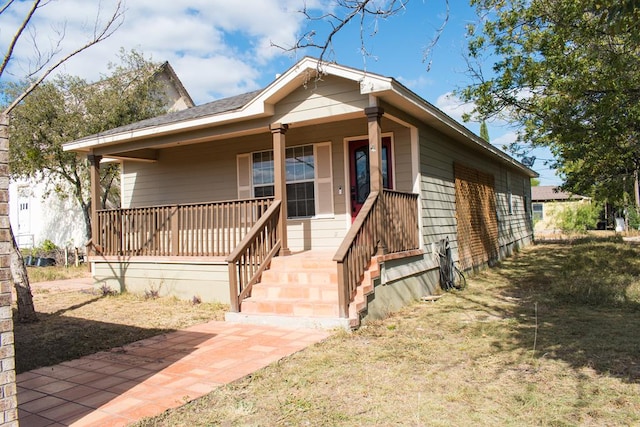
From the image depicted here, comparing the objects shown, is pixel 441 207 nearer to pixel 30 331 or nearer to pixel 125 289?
pixel 125 289

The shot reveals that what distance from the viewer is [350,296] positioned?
19.5 feet

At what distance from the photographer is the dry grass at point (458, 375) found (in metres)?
3.29

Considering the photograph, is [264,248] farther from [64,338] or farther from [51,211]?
[51,211]

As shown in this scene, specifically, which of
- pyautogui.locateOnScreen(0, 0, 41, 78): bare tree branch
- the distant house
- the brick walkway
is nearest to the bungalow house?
the brick walkway

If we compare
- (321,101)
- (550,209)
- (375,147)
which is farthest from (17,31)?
(550,209)

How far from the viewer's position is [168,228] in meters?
8.96

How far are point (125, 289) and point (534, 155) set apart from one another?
13031 millimetres

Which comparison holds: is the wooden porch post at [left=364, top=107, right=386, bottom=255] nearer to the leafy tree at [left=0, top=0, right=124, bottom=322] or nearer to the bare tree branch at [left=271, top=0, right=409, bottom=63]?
the bare tree branch at [left=271, top=0, right=409, bottom=63]

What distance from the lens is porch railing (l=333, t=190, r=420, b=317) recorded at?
5824 millimetres

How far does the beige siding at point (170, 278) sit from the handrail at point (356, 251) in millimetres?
2761

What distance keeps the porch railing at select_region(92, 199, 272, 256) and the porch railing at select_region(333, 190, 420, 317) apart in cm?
210

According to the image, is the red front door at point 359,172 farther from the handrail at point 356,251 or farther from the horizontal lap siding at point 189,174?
the handrail at point 356,251

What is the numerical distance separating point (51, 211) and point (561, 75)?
64.4 feet

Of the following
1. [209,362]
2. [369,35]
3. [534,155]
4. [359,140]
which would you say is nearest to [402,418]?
[209,362]
